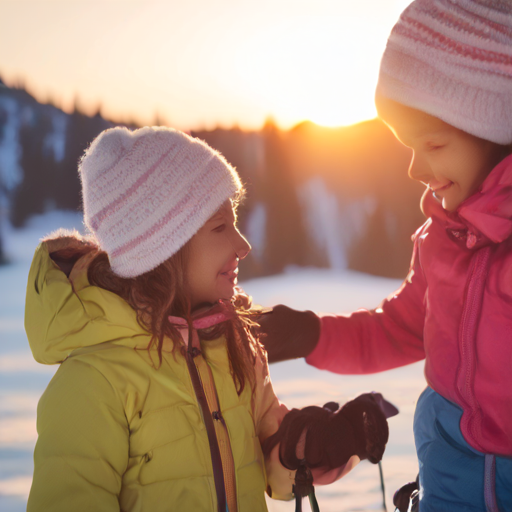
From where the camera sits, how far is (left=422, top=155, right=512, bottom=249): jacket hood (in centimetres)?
82

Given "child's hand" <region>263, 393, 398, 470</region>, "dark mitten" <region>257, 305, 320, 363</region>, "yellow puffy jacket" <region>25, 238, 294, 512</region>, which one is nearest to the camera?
"yellow puffy jacket" <region>25, 238, 294, 512</region>

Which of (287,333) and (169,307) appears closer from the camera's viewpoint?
(169,307)

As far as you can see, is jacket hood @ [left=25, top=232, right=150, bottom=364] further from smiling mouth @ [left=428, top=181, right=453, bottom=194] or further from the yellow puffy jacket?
smiling mouth @ [left=428, top=181, right=453, bottom=194]

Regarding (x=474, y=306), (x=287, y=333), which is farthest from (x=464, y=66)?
(x=287, y=333)

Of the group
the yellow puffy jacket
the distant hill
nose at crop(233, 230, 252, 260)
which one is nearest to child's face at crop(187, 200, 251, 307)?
nose at crop(233, 230, 252, 260)

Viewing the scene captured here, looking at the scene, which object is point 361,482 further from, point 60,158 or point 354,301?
point 60,158

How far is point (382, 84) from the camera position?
926 millimetres

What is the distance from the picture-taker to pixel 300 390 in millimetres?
2064

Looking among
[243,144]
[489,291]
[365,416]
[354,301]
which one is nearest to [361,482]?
[365,416]

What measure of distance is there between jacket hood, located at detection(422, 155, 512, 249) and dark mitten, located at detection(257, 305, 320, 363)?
0.44 meters

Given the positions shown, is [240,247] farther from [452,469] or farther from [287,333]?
[452,469]

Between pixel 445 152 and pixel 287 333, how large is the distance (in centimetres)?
53

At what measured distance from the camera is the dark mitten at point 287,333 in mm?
1166

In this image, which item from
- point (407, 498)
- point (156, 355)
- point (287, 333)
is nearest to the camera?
point (156, 355)
